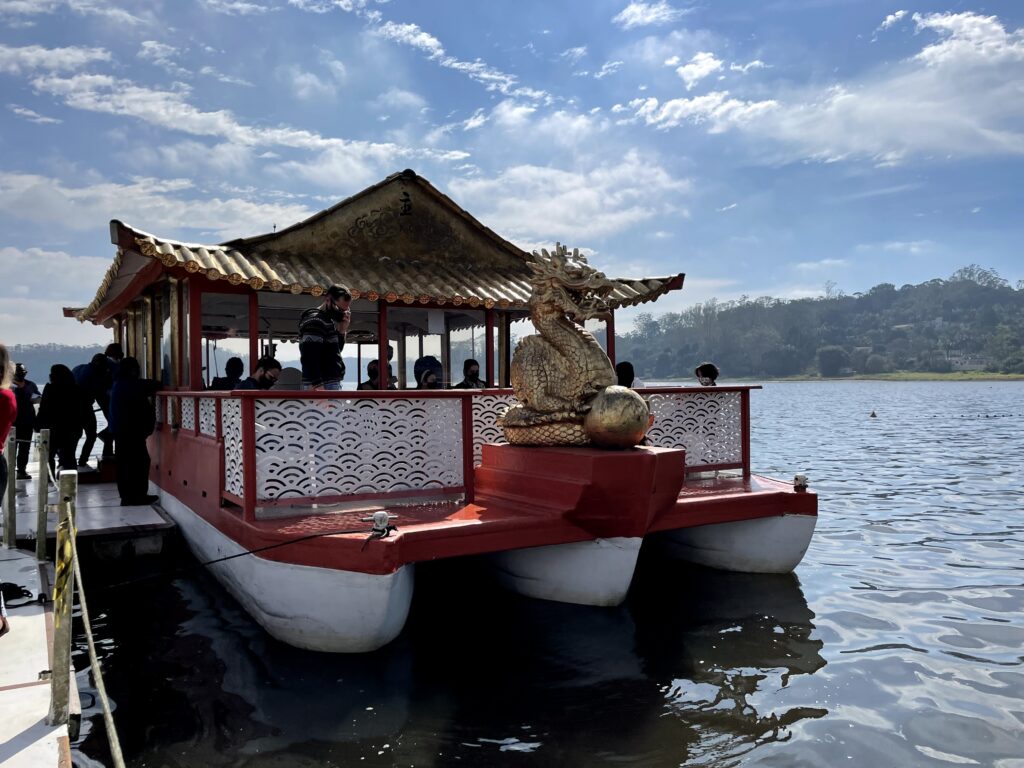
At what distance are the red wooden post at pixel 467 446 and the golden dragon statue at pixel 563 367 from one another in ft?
1.07

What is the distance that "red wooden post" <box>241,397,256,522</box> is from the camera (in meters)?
6.03

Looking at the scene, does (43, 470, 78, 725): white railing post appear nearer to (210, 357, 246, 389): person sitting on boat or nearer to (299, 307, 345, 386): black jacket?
(299, 307, 345, 386): black jacket

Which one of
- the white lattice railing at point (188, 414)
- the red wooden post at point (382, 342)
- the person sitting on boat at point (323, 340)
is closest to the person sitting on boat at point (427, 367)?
the red wooden post at point (382, 342)

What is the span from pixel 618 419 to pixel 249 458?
3.03 meters

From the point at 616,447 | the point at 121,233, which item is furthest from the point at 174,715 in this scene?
the point at 121,233

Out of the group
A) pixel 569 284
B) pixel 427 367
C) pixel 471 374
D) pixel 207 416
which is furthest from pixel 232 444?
pixel 427 367

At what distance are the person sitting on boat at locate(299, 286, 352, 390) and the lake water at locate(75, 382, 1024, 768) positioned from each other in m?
2.34

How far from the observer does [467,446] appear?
7.23 metres

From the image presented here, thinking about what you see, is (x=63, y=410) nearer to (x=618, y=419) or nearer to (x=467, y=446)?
(x=467, y=446)

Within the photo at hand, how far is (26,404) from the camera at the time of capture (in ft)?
41.8

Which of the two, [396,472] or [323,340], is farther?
[323,340]

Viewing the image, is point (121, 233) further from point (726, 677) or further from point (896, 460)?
point (896, 460)

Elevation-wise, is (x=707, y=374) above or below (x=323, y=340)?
below

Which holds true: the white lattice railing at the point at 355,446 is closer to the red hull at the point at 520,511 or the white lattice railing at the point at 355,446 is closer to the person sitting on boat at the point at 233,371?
the red hull at the point at 520,511
